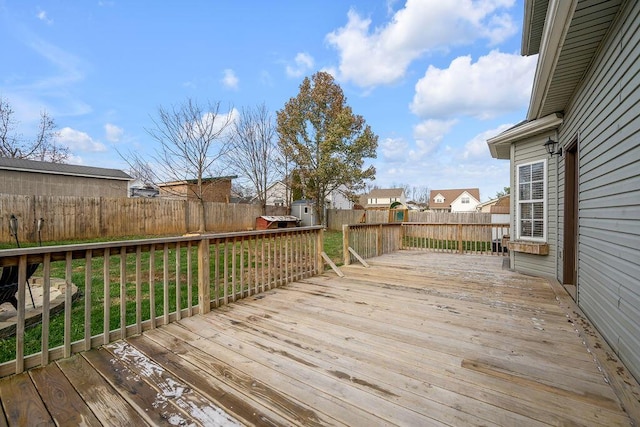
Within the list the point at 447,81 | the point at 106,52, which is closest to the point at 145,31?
the point at 106,52

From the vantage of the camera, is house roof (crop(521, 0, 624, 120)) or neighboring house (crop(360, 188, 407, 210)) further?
neighboring house (crop(360, 188, 407, 210))

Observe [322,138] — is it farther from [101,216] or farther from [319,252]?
[319,252]

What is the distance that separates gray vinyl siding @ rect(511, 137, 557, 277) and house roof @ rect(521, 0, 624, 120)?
860mm

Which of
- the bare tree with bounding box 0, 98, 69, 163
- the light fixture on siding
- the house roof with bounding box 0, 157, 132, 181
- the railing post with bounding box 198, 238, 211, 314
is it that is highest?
the bare tree with bounding box 0, 98, 69, 163

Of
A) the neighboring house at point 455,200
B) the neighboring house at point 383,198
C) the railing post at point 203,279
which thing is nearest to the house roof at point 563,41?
the railing post at point 203,279

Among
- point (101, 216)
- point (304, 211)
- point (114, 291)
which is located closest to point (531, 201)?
point (114, 291)

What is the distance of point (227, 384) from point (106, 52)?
11.8 metres

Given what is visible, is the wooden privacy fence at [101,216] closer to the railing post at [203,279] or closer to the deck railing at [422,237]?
the deck railing at [422,237]

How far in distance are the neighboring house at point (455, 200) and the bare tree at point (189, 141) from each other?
39167 millimetres

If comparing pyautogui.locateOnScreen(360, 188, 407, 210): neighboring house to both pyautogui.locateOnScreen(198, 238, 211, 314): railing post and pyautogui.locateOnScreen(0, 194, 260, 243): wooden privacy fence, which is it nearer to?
pyautogui.locateOnScreen(0, 194, 260, 243): wooden privacy fence

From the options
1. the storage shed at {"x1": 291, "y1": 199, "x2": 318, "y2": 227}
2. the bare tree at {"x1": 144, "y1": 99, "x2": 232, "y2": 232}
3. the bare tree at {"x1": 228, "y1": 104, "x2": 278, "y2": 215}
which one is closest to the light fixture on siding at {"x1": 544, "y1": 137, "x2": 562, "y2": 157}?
the bare tree at {"x1": 144, "y1": 99, "x2": 232, "y2": 232}

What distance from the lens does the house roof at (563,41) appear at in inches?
86.6

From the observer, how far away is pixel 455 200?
145ft

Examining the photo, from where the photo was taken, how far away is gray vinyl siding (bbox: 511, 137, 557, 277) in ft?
15.4
